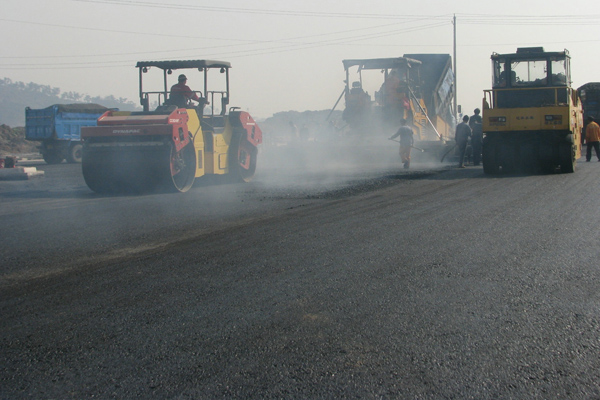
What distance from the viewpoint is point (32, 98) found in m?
154

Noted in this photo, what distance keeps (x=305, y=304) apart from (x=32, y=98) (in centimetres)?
16600

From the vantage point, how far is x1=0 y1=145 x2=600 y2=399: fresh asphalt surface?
126 inches

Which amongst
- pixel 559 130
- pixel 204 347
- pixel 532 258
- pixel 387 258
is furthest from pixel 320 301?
pixel 559 130

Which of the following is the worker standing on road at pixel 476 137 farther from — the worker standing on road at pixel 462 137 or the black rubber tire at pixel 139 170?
the black rubber tire at pixel 139 170

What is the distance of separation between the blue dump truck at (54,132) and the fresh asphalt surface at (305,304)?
17579mm

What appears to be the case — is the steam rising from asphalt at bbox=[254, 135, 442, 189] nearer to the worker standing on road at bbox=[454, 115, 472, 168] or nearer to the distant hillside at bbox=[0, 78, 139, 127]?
the worker standing on road at bbox=[454, 115, 472, 168]

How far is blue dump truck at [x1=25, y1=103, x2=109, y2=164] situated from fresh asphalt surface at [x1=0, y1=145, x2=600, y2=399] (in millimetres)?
17579

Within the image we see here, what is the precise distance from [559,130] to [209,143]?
8327 millimetres

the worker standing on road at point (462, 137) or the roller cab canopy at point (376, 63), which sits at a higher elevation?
the roller cab canopy at point (376, 63)

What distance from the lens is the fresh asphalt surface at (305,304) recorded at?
3.19 m

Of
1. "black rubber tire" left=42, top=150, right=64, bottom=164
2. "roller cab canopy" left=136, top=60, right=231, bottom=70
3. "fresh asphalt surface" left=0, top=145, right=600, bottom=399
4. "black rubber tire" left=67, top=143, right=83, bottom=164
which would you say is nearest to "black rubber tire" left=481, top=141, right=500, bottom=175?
"fresh asphalt surface" left=0, top=145, right=600, bottom=399

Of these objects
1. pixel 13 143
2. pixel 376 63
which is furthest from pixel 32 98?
pixel 376 63

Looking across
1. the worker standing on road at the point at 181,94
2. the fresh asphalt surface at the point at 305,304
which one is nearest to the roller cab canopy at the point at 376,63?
the worker standing on road at the point at 181,94

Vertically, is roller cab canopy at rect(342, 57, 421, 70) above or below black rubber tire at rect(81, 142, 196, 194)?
above
